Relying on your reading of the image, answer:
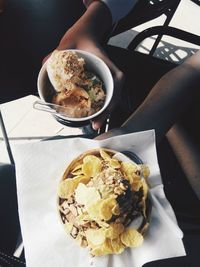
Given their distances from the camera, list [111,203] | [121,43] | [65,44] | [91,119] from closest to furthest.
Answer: [111,203]
[91,119]
[65,44]
[121,43]

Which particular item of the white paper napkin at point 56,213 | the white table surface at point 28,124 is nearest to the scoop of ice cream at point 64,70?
the white paper napkin at point 56,213

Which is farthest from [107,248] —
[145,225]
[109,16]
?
[109,16]

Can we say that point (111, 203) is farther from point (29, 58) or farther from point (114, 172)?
point (29, 58)

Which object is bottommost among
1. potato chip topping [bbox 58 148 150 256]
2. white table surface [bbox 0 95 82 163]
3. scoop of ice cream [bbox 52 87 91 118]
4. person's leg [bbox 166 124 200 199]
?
white table surface [bbox 0 95 82 163]

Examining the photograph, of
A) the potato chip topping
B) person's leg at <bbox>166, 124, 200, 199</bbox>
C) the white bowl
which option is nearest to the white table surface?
person's leg at <bbox>166, 124, 200, 199</bbox>

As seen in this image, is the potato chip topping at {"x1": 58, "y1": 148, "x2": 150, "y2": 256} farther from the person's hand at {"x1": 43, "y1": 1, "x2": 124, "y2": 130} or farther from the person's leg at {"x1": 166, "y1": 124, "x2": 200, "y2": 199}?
the person's leg at {"x1": 166, "y1": 124, "x2": 200, "y2": 199}

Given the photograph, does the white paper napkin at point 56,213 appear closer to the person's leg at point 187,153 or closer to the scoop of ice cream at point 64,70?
the scoop of ice cream at point 64,70

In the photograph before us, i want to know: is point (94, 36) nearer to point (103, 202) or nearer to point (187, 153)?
point (187, 153)
